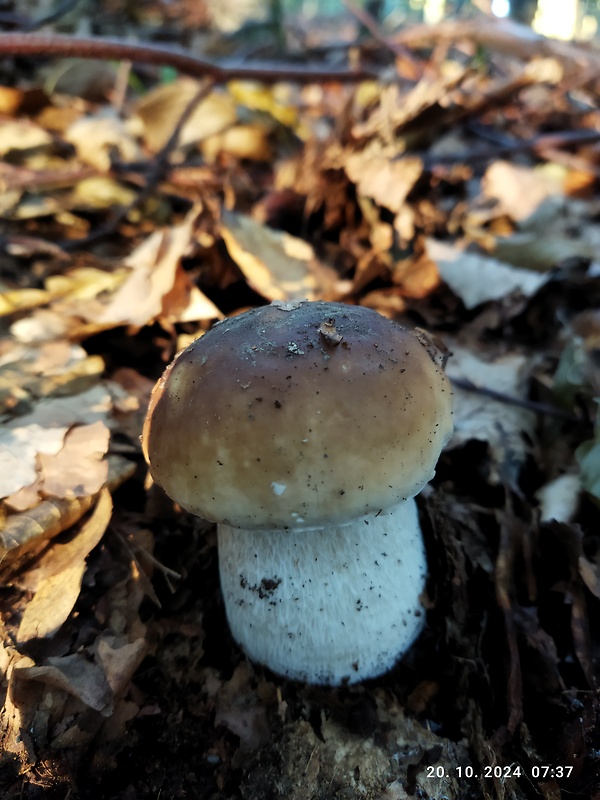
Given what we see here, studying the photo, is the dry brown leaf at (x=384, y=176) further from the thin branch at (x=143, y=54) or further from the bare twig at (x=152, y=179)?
the bare twig at (x=152, y=179)

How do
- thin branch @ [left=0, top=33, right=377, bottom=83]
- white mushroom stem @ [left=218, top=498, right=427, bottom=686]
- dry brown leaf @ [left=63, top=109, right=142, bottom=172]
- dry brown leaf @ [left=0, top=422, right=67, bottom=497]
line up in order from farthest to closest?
dry brown leaf @ [left=63, top=109, right=142, bottom=172], thin branch @ [left=0, top=33, right=377, bottom=83], dry brown leaf @ [left=0, top=422, right=67, bottom=497], white mushroom stem @ [left=218, top=498, right=427, bottom=686]

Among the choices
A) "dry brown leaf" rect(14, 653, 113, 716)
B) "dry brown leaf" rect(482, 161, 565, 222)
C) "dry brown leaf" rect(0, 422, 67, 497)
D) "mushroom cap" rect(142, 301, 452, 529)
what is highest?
"mushroom cap" rect(142, 301, 452, 529)

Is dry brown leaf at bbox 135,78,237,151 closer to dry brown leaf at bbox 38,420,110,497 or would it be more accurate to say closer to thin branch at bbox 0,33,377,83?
thin branch at bbox 0,33,377,83

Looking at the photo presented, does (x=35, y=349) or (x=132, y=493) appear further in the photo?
(x=35, y=349)

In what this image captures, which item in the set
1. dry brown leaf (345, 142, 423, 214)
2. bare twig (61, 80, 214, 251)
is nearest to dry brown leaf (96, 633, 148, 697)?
bare twig (61, 80, 214, 251)

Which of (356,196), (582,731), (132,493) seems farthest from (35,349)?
(582,731)

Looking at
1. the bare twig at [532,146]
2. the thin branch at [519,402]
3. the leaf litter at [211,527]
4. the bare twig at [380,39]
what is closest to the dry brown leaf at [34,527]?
the leaf litter at [211,527]

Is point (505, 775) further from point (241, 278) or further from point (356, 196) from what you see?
point (356, 196)

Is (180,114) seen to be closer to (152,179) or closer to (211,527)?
(152,179)
